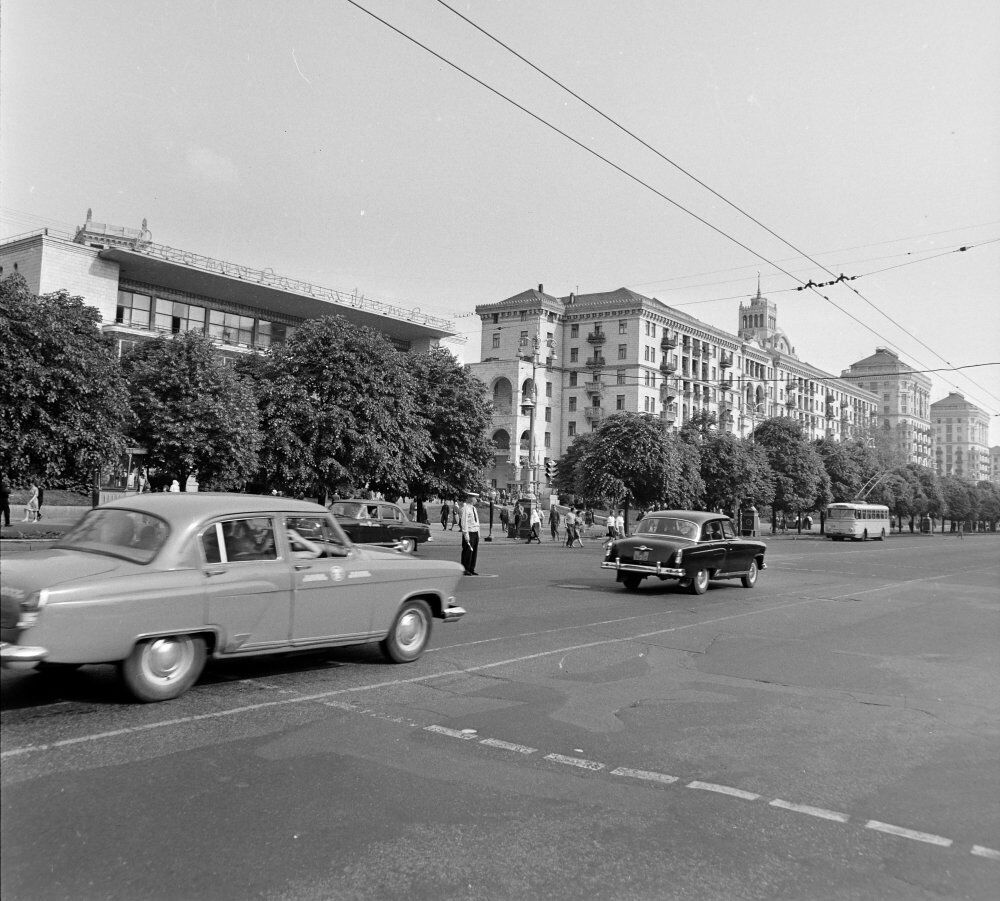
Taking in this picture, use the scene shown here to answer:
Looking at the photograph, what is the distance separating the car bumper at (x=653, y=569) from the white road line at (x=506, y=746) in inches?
419

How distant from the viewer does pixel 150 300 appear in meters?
52.7

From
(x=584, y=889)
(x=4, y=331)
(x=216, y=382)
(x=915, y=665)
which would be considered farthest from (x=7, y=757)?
(x=216, y=382)

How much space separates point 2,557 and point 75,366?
18.4 m

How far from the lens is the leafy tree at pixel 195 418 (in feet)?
96.6

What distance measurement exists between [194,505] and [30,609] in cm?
152

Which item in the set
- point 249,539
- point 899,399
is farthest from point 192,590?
point 899,399

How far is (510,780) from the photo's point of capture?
474cm

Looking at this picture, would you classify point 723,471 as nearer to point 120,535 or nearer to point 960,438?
point 120,535

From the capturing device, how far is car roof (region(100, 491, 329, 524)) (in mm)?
6398

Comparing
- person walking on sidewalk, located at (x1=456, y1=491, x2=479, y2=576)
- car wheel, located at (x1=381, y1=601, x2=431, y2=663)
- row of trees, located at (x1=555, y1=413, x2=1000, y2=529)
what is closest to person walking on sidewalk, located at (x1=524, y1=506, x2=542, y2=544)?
row of trees, located at (x1=555, y1=413, x2=1000, y2=529)

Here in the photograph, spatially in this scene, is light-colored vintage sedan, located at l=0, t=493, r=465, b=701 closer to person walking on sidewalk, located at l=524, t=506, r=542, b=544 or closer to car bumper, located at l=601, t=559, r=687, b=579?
car bumper, located at l=601, t=559, r=687, b=579

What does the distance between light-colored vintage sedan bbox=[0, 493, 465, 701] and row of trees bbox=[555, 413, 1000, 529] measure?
130ft

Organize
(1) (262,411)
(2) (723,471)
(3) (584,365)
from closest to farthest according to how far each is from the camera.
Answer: (1) (262,411) < (2) (723,471) < (3) (584,365)

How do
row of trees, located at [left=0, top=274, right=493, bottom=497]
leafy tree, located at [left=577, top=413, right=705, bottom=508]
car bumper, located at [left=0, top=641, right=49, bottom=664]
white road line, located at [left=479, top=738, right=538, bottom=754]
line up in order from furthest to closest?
leafy tree, located at [left=577, top=413, right=705, bottom=508] < row of trees, located at [left=0, top=274, right=493, bottom=497] < white road line, located at [left=479, top=738, right=538, bottom=754] < car bumper, located at [left=0, top=641, right=49, bottom=664]
